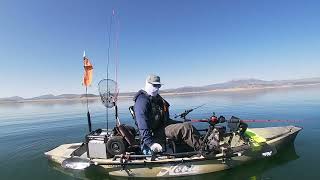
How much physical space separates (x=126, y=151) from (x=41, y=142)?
7516 mm

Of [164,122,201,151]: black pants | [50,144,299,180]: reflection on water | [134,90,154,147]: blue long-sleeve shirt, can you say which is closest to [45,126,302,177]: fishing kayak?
[50,144,299,180]: reflection on water

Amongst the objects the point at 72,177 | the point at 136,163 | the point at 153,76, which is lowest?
the point at 72,177

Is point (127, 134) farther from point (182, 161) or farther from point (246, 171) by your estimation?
point (246, 171)

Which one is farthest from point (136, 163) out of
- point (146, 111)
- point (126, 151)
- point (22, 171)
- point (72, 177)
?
point (22, 171)

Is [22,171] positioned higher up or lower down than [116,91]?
lower down

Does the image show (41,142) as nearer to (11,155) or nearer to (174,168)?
(11,155)

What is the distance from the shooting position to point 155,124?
782cm

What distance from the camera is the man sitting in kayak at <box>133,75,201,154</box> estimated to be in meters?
7.52

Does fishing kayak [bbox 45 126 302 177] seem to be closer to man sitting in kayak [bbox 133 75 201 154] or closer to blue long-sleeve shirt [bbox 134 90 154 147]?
man sitting in kayak [bbox 133 75 201 154]

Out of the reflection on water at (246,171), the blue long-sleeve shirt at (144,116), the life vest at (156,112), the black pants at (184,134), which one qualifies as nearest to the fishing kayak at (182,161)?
the reflection on water at (246,171)

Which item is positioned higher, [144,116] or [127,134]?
[144,116]

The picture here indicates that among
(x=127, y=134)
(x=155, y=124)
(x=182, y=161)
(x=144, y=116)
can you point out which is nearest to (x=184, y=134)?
(x=182, y=161)

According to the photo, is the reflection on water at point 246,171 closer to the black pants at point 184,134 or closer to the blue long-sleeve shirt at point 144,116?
the black pants at point 184,134

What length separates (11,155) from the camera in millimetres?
12086
